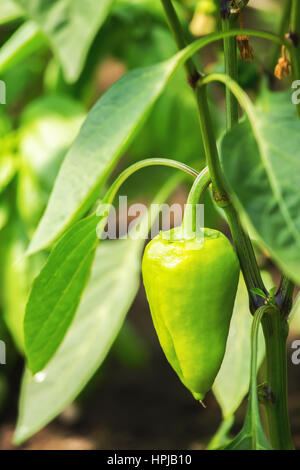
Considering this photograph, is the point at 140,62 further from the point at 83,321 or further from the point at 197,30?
the point at 83,321

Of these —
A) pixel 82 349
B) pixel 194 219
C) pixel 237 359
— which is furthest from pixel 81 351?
pixel 194 219

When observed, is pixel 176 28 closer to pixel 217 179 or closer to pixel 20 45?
pixel 217 179

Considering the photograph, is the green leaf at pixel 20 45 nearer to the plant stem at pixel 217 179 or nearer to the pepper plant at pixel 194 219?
the pepper plant at pixel 194 219

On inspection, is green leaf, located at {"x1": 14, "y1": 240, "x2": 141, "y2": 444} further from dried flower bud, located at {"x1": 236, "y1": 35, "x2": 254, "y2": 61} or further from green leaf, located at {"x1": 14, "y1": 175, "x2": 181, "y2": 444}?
dried flower bud, located at {"x1": 236, "y1": 35, "x2": 254, "y2": 61}

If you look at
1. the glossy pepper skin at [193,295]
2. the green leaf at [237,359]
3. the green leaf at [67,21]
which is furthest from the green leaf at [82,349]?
the green leaf at [67,21]

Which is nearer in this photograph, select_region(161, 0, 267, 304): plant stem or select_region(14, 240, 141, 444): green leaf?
select_region(161, 0, 267, 304): plant stem

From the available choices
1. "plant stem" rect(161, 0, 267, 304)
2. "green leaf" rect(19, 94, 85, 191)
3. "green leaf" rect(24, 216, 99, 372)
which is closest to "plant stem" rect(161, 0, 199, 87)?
"plant stem" rect(161, 0, 267, 304)
